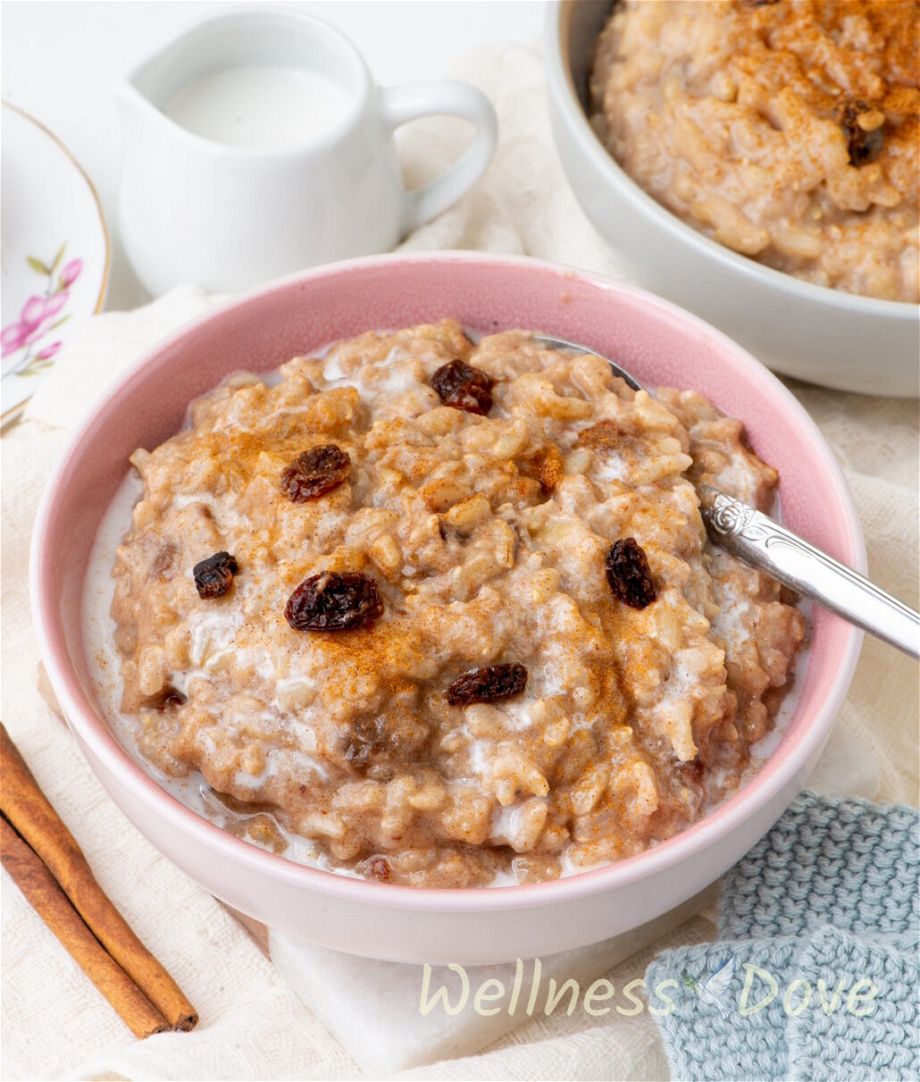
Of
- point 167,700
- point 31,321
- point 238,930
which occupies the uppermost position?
point 167,700

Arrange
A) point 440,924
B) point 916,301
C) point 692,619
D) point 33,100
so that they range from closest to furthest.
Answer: point 440,924, point 692,619, point 916,301, point 33,100

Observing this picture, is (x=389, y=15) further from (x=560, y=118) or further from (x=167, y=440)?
(x=167, y=440)

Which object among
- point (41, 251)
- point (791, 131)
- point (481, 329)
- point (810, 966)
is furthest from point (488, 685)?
point (41, 251)

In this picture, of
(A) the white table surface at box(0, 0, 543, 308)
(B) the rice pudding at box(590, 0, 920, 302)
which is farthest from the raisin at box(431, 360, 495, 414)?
(A) the white table surface at box(0, 0, 543, 308)

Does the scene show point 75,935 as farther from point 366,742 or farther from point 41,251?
point 41,251

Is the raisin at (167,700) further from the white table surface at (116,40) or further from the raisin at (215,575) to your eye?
the white table surface at (116,40)

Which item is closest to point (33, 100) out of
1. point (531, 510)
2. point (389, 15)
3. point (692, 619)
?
point (389, 15)

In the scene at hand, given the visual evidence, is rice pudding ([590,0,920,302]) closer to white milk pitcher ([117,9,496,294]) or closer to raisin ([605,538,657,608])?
white milk pitcher ([117,9,496,294])
